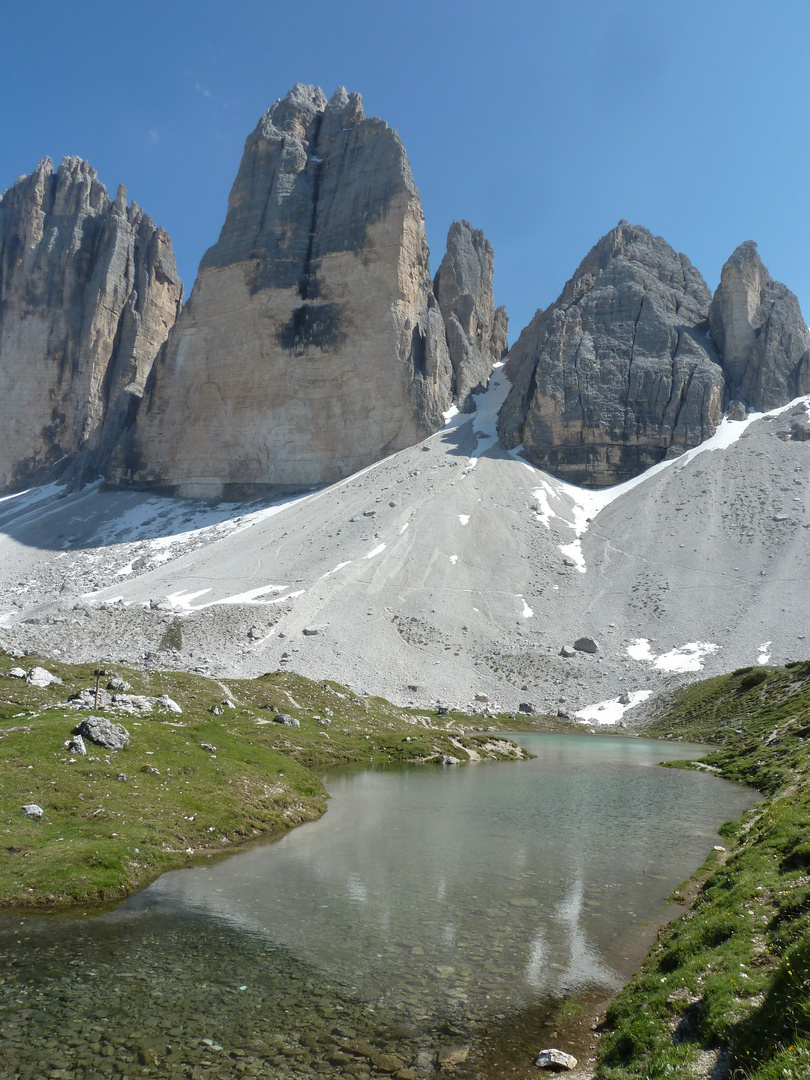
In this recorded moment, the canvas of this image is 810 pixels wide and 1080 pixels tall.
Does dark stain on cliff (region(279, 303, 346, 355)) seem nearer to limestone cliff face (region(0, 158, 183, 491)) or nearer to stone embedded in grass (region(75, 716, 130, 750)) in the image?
limestone cliff face (region(0, 158, 183, 491))

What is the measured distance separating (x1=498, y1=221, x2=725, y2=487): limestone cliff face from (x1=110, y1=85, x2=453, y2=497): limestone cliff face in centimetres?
1749

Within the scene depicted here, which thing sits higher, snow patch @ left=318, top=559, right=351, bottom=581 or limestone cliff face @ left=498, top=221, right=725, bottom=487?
limestone cliff face @ left=498, top=221, right=725, bottom=487

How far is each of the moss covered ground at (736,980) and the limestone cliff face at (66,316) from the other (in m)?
135

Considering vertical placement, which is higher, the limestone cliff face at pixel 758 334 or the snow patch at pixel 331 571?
the limestone cliff face at pixel 758 334

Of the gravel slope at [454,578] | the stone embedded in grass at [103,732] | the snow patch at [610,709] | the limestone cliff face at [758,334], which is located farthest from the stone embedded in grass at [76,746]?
the limestone cliff face at [758,334]

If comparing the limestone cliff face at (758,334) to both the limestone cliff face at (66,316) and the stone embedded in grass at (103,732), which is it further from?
the limestone cliff face at (66,316)

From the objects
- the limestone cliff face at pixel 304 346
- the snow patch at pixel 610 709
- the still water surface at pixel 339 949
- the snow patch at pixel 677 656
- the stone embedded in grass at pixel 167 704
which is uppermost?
the limestone cliff face at pixel 304 346

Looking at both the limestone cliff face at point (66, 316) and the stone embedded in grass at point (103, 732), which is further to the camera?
the limestone cliff face at point (66, 316)

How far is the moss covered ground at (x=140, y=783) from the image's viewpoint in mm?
13750

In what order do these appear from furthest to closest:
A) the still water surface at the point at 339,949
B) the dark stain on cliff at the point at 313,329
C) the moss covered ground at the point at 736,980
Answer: the dark stain on cliff at the point at 313,329
the still water surface at the point at 339,949
the moss covered ground at the point at 736,980

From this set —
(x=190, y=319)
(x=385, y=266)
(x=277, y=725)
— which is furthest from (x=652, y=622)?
(x=190, y=319)

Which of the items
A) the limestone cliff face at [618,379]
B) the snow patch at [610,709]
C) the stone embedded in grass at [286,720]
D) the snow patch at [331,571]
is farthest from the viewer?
the limestone cliff face at [618,379]

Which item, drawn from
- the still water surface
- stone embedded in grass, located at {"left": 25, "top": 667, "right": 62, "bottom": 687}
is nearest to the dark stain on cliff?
stone embedded in grass, located at {"left": 25, "top": 667, "right": 62, "bottom": 687}

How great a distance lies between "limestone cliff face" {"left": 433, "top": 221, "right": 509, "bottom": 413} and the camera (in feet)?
430
